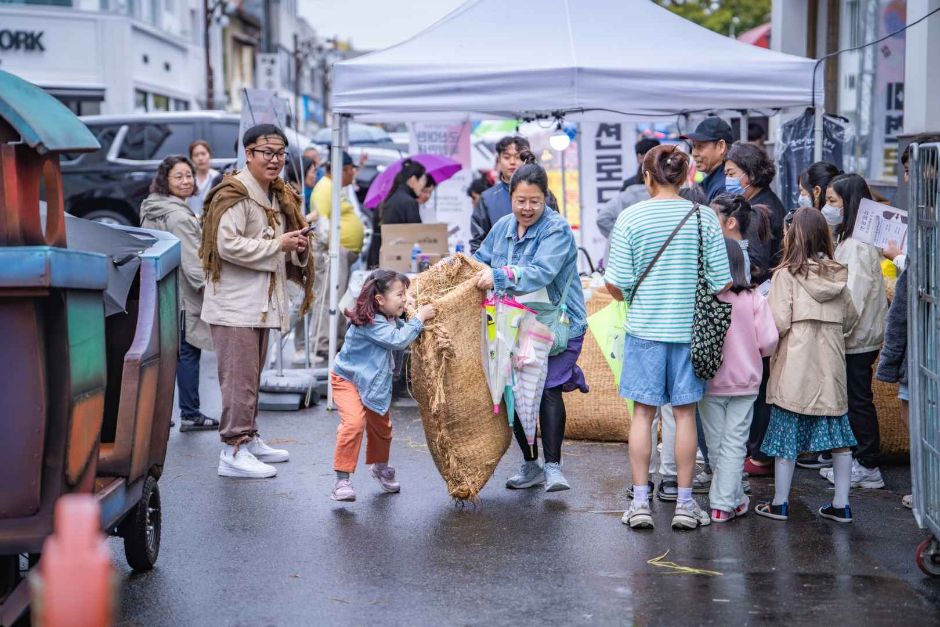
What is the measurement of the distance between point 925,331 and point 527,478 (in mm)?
2437

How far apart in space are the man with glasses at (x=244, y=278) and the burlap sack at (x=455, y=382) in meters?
1.17

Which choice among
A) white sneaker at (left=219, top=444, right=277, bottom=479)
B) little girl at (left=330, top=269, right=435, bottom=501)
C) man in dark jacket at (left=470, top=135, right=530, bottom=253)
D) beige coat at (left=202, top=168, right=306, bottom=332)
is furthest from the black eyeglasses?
white sneaker at (left=219, top=444, right=277, bottom=479)

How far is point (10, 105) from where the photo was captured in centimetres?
367

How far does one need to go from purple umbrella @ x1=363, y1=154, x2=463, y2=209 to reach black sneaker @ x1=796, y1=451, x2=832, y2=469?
4.74m

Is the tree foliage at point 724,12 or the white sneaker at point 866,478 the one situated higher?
the tree foliage at point 724,12

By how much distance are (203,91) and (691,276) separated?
3715 cm

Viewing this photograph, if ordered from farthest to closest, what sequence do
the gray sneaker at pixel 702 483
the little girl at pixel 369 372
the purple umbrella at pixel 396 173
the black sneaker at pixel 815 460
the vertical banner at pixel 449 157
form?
the vertical banner at pixel 449 157
the purple umbrella at pixel 396 173
the black sneaker at pixel 815 460
the gray sneaker at pixel 702 483
the little girl at pixel 369 372

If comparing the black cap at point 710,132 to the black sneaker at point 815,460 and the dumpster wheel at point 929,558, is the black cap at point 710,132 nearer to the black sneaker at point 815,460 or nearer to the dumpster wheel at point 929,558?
the black sneaker at point 815,460

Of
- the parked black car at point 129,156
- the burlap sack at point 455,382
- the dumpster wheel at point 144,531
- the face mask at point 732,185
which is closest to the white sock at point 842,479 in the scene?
the burlap sack at point 455,382

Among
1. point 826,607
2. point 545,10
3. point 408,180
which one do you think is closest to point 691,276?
point 826,607

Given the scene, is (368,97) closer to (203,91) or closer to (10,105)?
(10,105)

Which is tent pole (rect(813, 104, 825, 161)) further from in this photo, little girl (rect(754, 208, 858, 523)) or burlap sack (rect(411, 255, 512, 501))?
burlap sack (rect(411, 255, 512, 501))

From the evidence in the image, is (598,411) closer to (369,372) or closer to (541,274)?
(541,274)

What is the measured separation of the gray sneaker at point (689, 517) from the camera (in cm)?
561
